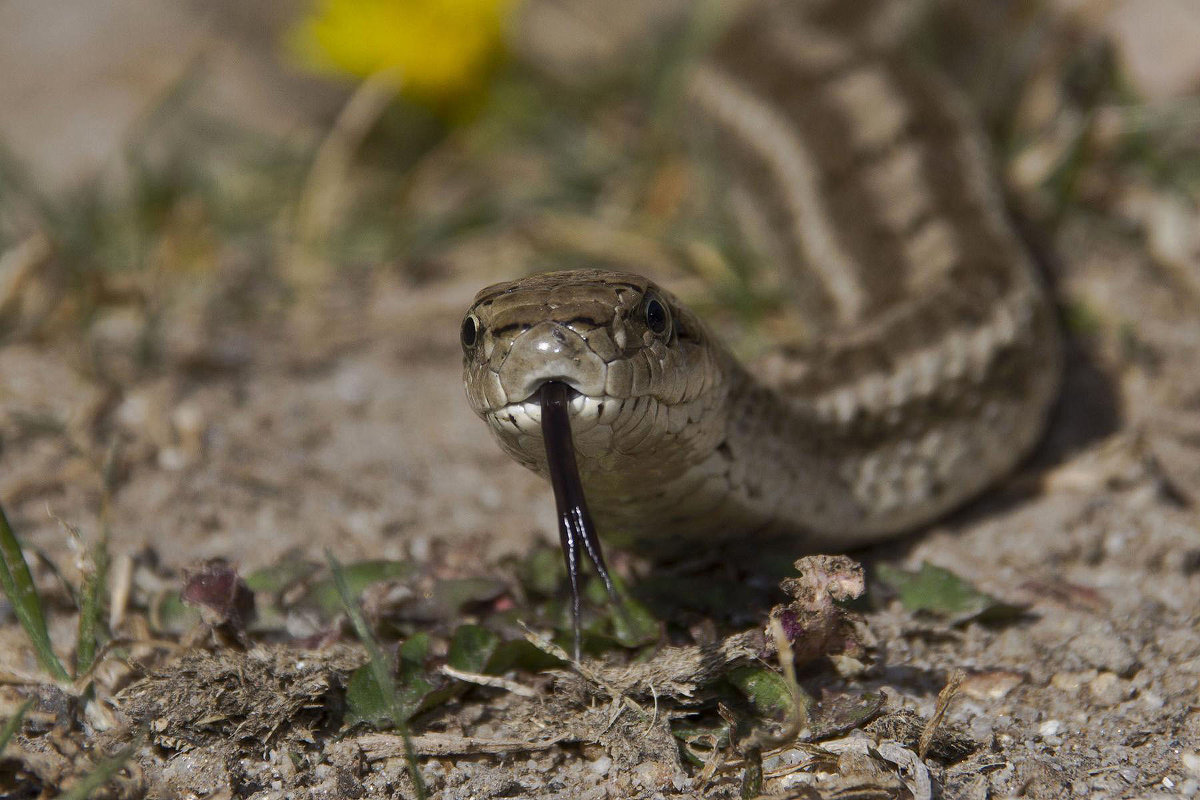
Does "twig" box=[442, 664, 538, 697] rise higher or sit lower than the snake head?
lower

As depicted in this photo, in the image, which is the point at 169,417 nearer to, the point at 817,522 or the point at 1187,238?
the point at 817,522

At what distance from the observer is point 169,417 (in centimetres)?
368

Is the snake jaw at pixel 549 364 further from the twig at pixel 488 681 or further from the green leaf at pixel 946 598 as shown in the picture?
the green leaf at pixel 946 598

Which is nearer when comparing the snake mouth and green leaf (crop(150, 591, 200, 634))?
the snake mouth

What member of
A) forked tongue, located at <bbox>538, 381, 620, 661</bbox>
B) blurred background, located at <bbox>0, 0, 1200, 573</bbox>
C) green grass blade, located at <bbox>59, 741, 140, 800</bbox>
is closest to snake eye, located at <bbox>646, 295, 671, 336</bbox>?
forked tongue, located at <bbox>538, 381, 620, 661</bbox>

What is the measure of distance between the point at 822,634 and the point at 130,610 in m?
1.67

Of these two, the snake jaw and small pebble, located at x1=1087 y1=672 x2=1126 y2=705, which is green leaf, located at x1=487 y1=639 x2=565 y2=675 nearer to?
the snake jaw

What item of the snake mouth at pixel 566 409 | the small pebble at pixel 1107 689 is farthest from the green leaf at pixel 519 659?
the small pebble at pixel 1107 689

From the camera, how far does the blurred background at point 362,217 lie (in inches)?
136

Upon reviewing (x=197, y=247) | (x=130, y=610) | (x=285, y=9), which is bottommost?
(x=130, y=610)

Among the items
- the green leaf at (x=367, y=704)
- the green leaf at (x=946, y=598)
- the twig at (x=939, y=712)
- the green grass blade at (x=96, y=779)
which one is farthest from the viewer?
the green leaf at (x=946, y=598)

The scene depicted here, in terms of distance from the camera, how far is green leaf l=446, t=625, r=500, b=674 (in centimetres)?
240

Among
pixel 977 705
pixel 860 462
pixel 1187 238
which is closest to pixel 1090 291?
pixel 1187 238

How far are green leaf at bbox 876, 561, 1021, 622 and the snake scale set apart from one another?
0.34m
